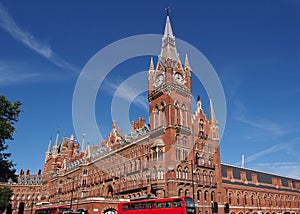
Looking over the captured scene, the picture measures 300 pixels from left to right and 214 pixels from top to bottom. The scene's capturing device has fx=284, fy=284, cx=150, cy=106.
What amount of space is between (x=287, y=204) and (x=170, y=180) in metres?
55.8

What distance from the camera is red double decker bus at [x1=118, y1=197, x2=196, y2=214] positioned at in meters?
35.0

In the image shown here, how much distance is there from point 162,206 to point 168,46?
3949 centimetres

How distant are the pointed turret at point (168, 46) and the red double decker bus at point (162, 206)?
109ft

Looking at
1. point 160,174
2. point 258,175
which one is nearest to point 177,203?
point 160,174

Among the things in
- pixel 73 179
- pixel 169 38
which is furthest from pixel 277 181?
pixel 73 179

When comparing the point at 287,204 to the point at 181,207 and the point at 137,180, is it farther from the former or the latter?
the point at 181,207

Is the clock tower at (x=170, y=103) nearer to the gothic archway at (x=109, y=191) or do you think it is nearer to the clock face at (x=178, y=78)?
the clock face at (x=178, y=78)

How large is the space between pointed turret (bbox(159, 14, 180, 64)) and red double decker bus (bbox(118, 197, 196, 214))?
109ft

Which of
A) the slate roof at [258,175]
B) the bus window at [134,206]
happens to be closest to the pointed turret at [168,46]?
the slate roof at [258,175]

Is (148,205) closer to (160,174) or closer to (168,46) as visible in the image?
(160,174)

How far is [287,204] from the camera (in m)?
88.2

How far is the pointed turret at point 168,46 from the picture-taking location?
213 feet

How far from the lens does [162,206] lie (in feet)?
124

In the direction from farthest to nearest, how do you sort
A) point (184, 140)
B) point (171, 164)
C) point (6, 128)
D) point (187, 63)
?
point (187, 63) → point (184, 140) → point (171, 164) → point (6, 128)
